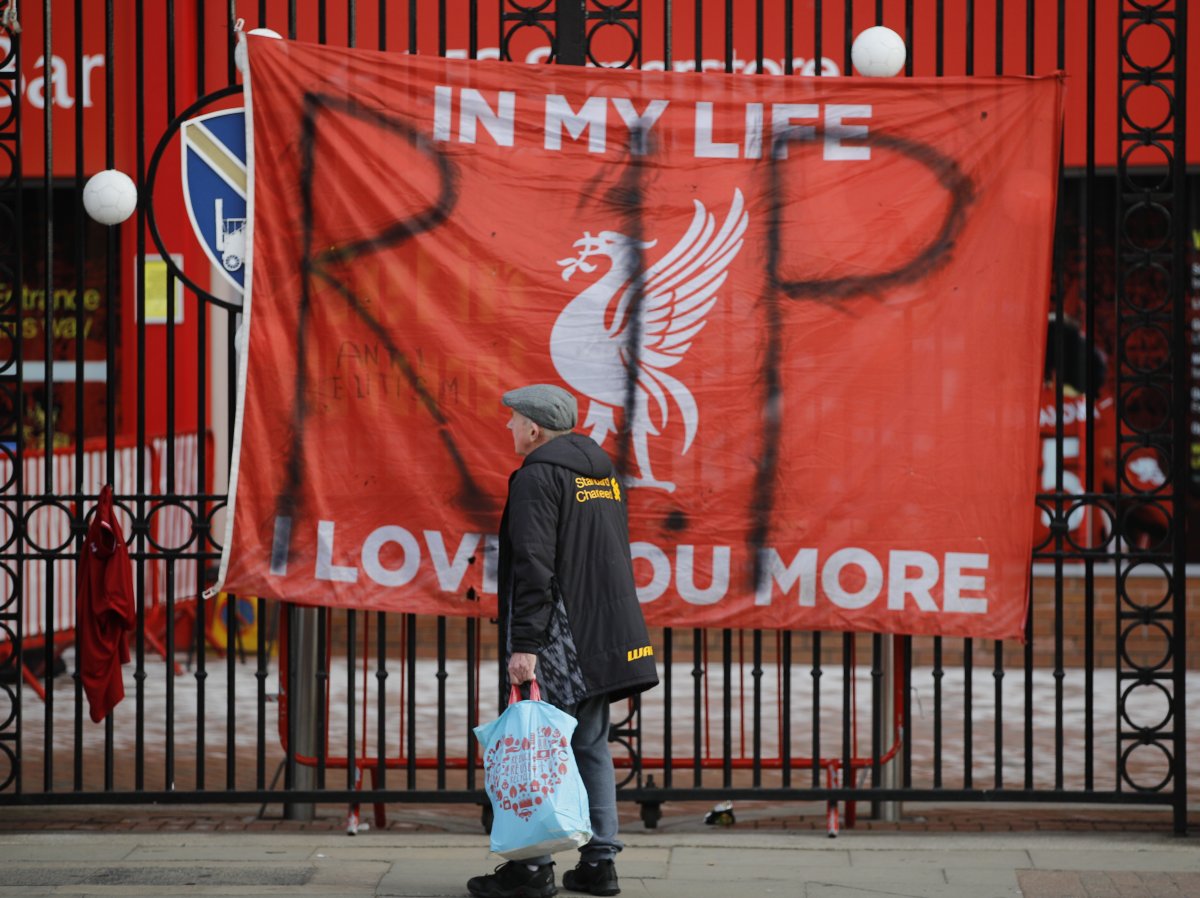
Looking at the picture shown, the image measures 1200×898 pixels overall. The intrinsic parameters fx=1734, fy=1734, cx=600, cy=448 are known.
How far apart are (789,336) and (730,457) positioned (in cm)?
54

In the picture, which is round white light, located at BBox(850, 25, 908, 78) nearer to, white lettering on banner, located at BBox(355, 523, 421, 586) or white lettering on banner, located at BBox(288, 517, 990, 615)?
white lettering on banner, located at BBox(288, 517, 990, 615)

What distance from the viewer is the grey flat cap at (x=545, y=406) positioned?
6.06m

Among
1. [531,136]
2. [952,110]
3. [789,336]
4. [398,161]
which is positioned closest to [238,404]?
[398,161]

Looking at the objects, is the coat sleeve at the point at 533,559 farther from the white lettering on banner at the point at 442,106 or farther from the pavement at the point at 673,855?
the white lettering on banner at the point at 442,106

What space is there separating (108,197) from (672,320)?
7.73 feet

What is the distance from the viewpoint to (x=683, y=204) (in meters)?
6.96

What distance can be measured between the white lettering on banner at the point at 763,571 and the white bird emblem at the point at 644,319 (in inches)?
14.8

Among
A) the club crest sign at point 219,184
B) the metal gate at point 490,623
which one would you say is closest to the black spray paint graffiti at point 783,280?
the metal gate at point 490,623

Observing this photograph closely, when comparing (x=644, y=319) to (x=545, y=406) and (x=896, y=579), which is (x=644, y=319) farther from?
(x=896, y=579)

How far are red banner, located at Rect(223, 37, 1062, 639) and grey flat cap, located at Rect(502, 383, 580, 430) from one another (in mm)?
861

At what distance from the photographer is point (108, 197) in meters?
7.08

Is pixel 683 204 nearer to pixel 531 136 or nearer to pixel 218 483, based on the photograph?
pixel 531 136

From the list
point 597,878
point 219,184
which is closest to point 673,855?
point 597,878

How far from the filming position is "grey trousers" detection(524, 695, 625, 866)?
603 cm
